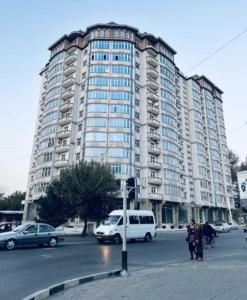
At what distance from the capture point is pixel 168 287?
7020mm

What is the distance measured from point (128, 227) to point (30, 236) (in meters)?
7.53

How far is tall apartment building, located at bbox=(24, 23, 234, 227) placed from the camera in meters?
45.6

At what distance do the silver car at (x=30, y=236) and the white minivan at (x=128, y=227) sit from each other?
324 centimetres

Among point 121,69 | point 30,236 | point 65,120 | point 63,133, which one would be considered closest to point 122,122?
point 121,69

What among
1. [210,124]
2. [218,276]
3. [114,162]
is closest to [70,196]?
[114,162]

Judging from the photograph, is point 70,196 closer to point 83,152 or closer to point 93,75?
point 83,152

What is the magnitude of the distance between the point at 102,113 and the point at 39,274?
38.5 metres

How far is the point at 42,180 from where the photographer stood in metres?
47.8

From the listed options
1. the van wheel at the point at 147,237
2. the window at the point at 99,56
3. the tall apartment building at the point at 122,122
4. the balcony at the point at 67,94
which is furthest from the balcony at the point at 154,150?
the van wheel at the point at 147,237

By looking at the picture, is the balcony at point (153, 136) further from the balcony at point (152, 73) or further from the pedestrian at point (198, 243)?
the pedestrian at point (198, 243)

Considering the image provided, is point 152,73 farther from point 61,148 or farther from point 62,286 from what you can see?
point 62,286

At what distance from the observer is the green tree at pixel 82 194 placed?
29.7m

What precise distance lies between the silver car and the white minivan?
10.6 ft

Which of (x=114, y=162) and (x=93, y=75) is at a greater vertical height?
(x=93, y=75)
